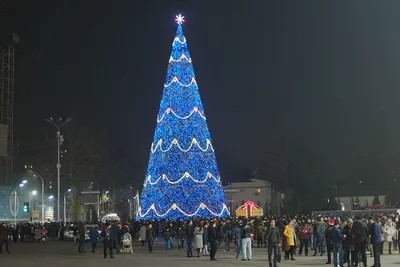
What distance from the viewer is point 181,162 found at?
39.6 meters

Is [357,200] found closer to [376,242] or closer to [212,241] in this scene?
[212,241]

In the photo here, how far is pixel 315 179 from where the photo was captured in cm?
7294

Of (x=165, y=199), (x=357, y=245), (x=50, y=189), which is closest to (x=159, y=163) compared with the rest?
(x=165, y=199)

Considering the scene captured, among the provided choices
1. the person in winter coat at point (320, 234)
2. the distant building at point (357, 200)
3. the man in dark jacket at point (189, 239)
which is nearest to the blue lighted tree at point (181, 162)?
the man in dark jacket at point (189, 239)

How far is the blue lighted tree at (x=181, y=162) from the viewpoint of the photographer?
3947 cm

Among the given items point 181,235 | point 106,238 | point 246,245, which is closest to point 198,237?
point 246,245

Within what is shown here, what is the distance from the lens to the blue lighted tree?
3947 centimetres

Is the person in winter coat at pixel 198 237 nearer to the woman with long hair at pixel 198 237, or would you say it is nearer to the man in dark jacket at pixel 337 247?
the woman with long hair at pixel 198 237

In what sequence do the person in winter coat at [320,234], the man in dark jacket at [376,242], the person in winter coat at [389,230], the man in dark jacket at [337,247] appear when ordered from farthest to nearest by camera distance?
the person in winter coat at [389,230] → the person in winter coat at [320,234] → the man in dark jacket at [337,247] → the man in dark jacket at [376,242]

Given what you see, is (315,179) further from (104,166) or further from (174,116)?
(174,116)

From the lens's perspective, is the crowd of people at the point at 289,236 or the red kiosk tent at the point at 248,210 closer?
the crowd of people at the point at 289,236

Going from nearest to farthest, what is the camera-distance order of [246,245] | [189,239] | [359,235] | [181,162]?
[359,235]
[246,245]
[189,239]
[181,162]

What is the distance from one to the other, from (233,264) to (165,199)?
20.7m

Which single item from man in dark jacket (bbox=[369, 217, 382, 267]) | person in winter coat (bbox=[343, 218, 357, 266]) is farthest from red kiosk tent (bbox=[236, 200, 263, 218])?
man in dark jacket (bbox=[369, 217, 382, 267])
